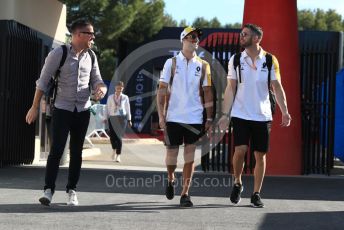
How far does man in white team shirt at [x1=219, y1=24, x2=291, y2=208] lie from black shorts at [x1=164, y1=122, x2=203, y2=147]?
14.4 inches

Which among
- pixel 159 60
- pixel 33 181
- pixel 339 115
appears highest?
pixel 159 60

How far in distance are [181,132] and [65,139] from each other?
4.15ft

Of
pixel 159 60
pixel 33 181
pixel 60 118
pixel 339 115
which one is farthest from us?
pixel 159 60

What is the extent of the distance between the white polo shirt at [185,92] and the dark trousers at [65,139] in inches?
36.9

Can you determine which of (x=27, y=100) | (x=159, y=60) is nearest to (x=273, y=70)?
(x=27, y=100)

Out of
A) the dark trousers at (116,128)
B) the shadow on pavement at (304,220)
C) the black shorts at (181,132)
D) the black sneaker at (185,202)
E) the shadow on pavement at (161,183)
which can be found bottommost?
the shadow on pavement at (161,183)

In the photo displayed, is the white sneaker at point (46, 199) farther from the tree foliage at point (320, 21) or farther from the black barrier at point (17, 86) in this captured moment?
the tree foliage at point (320, 21)

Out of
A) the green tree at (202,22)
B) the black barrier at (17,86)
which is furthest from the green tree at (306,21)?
the black barrier at (17,86)

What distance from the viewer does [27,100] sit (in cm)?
1080

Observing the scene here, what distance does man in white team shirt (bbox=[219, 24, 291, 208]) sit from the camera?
263 inches

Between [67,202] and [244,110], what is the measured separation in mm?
2136

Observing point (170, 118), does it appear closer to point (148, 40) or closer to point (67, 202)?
point (67, 202)

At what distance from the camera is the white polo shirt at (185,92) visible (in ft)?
22.1

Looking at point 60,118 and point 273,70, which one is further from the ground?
point 273,70
